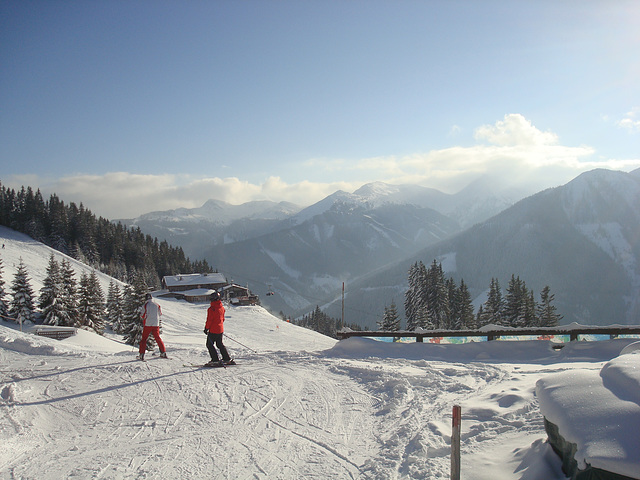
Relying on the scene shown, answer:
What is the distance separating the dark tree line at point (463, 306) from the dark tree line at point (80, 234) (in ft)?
198

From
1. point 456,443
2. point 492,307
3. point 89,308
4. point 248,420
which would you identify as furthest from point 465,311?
point 456,443

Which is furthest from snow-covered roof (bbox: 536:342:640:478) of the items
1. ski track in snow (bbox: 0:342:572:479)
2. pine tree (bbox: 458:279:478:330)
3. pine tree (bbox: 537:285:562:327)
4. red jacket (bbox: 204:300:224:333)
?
pine tree (bbox: 458:279:478:330)

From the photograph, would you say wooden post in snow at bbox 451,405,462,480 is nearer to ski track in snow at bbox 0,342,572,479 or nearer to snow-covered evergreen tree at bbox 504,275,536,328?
ski track in snow at bbox 0,342,572,479

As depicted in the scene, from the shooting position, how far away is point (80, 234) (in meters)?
91.7

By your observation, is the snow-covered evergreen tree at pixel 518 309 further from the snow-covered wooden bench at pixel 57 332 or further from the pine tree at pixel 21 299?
the pine tree at pixel 21 299

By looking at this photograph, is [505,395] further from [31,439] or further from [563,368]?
[31,439]

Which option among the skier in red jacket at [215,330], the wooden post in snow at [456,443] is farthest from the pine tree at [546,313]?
the wooden post in snow at [456,443]

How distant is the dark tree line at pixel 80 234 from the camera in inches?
3477

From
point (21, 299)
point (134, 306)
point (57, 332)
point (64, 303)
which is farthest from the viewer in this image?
point (64, 303)

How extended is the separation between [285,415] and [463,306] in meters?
48.9

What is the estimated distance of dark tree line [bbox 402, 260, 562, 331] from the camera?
146ft

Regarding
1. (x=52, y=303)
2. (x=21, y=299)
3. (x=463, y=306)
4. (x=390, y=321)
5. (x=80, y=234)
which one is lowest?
(x=390, y=321)

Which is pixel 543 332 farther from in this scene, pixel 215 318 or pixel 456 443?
pixel 456 443

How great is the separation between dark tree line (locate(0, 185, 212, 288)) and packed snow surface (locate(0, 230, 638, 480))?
3172 inches
